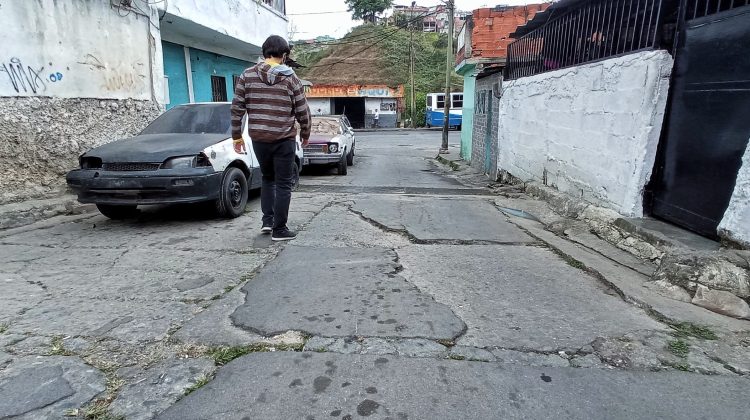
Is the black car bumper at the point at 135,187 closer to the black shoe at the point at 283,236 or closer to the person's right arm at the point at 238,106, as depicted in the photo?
the person's right arm at the point at 238,106

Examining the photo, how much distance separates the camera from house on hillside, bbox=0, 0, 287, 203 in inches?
225

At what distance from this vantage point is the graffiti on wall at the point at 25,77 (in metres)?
5.60

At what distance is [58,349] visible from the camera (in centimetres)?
246

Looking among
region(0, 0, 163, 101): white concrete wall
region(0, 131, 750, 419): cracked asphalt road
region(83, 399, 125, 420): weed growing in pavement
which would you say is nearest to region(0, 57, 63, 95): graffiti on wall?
region(0, 0, 163, 101): white concrete wall

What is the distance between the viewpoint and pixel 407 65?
47.2 metres

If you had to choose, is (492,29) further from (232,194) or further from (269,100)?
(269,100)

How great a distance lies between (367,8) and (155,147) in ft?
195

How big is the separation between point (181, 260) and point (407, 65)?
4618 centimetres

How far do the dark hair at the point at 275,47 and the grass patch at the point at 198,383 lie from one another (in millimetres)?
3124

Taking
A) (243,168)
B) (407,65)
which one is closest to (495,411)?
(243,168)

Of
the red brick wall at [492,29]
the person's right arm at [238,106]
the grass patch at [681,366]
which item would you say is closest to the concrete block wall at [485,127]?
the red brick wall at [492,29]

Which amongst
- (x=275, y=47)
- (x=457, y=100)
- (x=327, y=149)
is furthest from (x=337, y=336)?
(x=457, y=100)

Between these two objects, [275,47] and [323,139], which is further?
[323,139]

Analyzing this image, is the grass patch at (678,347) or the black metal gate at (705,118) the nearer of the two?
the grass patch at (678,347)
